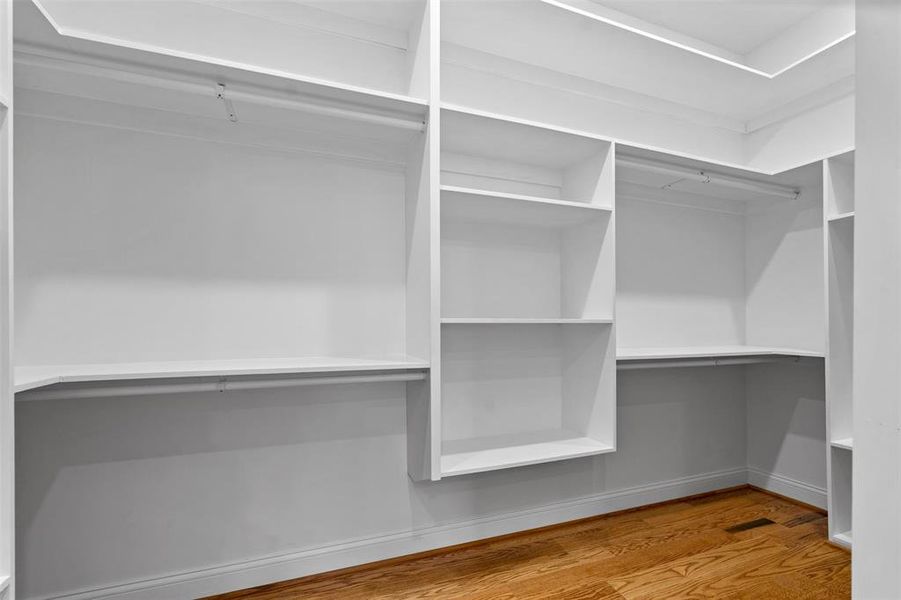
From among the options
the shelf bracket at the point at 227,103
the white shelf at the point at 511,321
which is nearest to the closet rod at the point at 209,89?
the shelf bracket at the point at 227,103

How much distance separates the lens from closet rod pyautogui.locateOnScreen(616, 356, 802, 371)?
2066mm

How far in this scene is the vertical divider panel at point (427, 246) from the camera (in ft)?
5.26

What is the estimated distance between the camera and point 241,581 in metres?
A: 1.69

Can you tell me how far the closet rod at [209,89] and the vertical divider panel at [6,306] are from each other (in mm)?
485

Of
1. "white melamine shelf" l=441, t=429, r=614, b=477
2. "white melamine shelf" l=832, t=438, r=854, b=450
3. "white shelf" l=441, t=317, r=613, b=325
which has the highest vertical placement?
"white shelf" l=441, t=317, r=613, b=325

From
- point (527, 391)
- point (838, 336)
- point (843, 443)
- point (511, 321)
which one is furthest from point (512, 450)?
point (838, 336)

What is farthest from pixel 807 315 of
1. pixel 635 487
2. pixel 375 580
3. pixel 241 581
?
pixel 241 581

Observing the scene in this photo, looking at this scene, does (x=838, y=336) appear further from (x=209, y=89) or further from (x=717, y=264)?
(x=209, y=89)

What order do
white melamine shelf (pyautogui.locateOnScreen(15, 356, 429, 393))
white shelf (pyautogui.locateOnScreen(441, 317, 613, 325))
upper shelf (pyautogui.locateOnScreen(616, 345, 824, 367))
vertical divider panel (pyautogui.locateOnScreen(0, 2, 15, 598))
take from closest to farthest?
vertical divider panel (pyautogui.locateOnScreen(0, 2, 15, 598)), white melamine shelf (pyautogui.locateOnScreen(15, 356, 429, 393)), white shelf (pyautogui.locateOnScreen(441, 317, 613, 325)), upper shelf (pyautogui.locateOnScreen(616, 345, 824, 367))

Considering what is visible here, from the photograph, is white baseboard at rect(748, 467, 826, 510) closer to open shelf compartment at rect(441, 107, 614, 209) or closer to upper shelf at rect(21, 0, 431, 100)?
open shelf compartment at rect(441, 107, 614, 209)

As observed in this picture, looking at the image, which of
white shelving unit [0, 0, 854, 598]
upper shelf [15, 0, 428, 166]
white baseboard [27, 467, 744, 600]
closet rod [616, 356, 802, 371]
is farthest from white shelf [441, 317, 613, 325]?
white baseboard [27, 467, 744, 600]

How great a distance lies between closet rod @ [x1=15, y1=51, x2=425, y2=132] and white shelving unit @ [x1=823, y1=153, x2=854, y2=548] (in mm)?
1995

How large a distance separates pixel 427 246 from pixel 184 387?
921mm

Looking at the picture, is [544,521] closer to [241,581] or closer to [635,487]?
[635,487]
